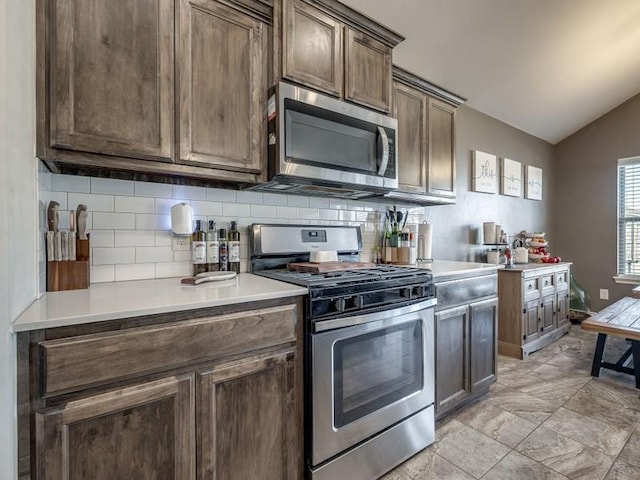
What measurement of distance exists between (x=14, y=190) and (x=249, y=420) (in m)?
1.07

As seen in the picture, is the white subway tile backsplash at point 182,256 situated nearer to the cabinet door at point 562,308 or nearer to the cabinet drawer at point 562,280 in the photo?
the cabinet drawer at point 562,280

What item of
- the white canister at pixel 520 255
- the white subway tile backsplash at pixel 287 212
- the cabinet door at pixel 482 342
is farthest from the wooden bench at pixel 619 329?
the white subway tile backsplash at pixel 287 212

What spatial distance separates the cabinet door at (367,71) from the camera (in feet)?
6.00

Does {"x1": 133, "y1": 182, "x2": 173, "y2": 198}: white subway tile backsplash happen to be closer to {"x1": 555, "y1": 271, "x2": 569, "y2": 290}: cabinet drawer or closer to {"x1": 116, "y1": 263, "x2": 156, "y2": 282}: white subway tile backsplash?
{"x1": 116, "y1": 263, "x2": 156, "y2": 282}: white subway tile backsplash

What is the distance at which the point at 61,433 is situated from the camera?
87cm

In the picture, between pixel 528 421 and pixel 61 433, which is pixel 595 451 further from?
pixel 61 433

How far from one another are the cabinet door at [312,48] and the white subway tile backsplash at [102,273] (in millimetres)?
1269

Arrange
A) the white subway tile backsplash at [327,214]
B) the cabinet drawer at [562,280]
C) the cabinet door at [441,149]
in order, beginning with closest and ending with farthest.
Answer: the white subway tile backsplash at [327,214], the cabinet door at [441,149], the cabinet drawer at [562,280]

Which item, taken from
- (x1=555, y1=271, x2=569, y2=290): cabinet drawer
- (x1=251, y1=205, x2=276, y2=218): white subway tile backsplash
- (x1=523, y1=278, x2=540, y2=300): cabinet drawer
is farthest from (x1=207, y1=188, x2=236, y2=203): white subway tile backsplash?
(x1=555, y1=271, x2=569, y2=290): cabinet drawer

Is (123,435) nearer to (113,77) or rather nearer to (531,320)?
(113,77)

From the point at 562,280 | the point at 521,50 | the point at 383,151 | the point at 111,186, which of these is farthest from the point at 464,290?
the point at 562,280

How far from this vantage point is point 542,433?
188 centimetres

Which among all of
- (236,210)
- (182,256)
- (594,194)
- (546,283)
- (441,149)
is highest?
(441,149)

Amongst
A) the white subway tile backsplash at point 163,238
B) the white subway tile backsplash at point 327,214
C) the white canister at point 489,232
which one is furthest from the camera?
the white canister at point 489,232
